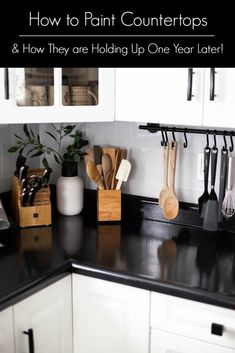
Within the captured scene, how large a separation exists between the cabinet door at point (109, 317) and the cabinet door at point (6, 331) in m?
0.29

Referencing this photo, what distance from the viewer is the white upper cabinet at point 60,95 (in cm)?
178

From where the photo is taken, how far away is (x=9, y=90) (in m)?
1.74

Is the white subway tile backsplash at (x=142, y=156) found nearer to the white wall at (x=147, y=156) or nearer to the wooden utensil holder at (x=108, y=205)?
the white wall at (x=147, y=156)

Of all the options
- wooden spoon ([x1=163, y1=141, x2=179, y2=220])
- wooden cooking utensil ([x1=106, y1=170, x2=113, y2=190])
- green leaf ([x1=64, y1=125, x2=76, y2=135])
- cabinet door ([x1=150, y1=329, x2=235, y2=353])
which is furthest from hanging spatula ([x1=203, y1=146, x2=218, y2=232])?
green leaf ([x1=64, y1=125, x2=76, y2=135])

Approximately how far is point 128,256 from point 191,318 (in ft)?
1.07

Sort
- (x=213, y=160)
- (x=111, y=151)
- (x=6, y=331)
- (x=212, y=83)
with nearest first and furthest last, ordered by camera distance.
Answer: (x=6, y=331) → (x=212, y=83) → (x=213, y=160) → (x=111, y=151)

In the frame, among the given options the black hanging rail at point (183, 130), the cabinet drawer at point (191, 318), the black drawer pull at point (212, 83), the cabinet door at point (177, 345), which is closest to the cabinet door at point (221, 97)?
the black drawer pull at point (212, 83)

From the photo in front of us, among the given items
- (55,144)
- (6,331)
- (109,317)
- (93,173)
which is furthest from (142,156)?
(6,331)

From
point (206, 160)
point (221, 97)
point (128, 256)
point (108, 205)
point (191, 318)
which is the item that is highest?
point (221, 97)

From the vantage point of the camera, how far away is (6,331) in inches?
57.8

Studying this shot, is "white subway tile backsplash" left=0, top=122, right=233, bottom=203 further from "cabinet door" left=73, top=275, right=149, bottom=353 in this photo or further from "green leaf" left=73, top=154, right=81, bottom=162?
"cabinet door" left=73, top=275, right=149, bottom=353

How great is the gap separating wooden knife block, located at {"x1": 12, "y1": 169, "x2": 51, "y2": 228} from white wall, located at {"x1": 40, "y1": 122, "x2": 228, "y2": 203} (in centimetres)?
36

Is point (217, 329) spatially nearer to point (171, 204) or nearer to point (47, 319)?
point (47, 319)
